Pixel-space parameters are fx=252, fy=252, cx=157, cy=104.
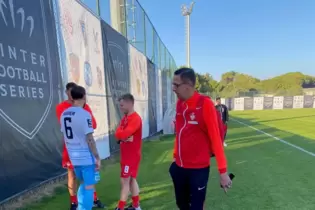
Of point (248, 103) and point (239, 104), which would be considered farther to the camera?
point (239, 104)

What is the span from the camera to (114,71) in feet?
25.2

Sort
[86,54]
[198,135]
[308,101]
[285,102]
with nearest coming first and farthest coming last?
1. [198,135]
2. [86,54]
3. [285,102]
4. [308,101]

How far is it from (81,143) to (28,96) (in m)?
1.69

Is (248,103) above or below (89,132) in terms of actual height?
below

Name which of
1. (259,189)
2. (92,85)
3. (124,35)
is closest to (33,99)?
(92,85)

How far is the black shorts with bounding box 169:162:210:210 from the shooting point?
7.99 ft

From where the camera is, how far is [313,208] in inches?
152

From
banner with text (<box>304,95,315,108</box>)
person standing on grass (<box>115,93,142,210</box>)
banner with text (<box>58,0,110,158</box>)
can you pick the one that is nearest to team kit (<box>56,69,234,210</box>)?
person standing on grass (<box>115,93,142,210</box>)

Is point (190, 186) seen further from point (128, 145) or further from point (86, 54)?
point (86, 54)

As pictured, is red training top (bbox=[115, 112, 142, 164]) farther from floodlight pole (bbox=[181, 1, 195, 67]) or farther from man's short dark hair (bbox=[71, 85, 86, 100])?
floodlight pole (bbox=[181, 1, 195, 67])

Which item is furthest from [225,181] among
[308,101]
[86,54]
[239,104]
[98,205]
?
[308,101]

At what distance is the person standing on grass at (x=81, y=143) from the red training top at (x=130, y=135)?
0.52 metres

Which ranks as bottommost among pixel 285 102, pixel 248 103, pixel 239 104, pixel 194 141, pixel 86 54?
pixel 239 104

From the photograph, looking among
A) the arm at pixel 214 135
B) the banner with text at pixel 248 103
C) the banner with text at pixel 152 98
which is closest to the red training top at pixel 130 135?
the arm at pixel 214 135
